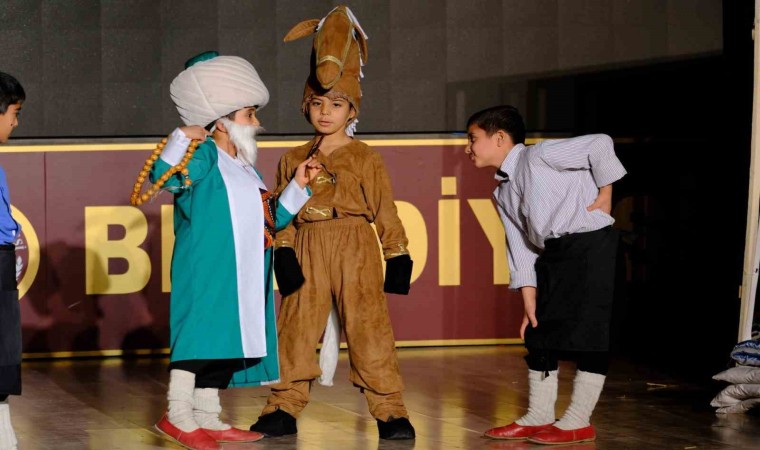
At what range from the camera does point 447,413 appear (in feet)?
17.3

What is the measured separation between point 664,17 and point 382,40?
1.54m

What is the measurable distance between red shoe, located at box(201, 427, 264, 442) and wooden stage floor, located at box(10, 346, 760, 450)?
50mm

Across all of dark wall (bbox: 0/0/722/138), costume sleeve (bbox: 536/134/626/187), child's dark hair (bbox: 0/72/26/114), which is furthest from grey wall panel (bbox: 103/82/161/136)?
costume sleeve (bbox: 536/134/626/187)

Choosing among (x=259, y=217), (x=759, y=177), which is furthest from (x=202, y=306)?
(x=759, y=177)

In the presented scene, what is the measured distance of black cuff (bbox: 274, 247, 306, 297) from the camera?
4.71 m

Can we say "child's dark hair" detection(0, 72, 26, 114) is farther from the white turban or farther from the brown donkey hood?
the brown donkey hood

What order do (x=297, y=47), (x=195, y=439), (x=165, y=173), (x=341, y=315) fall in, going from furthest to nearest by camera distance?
1. (x=297, y=47)
2. (x=341, y=315)
3. (x=195, y=439)
4. (x=165, y=173)

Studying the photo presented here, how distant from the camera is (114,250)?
690 centimetres

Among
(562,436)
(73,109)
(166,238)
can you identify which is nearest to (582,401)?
(562,436)

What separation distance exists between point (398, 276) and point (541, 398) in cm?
67

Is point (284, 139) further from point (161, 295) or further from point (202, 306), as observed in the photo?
point (202, 306)

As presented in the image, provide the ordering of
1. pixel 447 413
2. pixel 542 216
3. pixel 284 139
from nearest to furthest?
pixel 542 216
pixel 447 413
pixel 284 139

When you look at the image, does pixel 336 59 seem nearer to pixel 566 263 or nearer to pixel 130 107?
pixel 566 263

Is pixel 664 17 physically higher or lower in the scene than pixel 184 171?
higher
